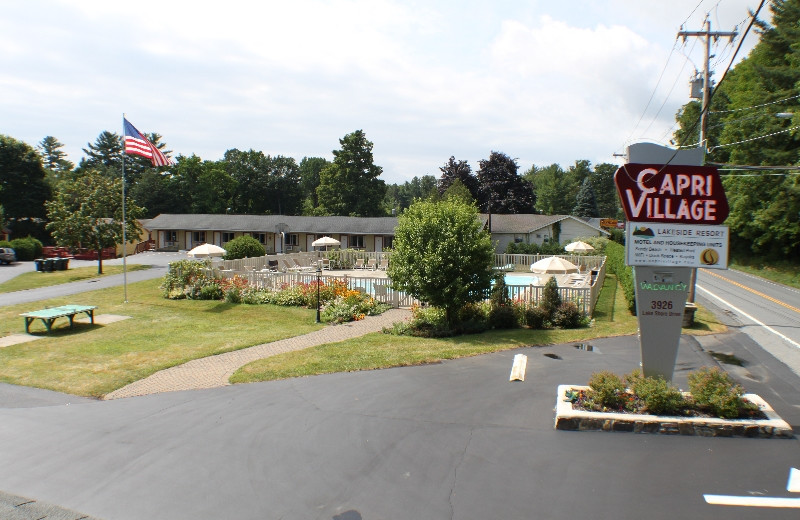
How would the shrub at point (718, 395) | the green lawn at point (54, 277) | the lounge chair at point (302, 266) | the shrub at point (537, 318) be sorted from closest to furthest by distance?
the shrub at point (718, 395) → the shrub at point (537, 318) → the green lawn at point (54, 277) → the lounge chair at point (302, 266)

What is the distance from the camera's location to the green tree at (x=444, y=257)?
17562 millimetres

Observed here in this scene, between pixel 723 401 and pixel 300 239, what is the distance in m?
49.0

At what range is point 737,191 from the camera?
43.9 m

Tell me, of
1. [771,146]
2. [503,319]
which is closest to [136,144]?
[503,319]

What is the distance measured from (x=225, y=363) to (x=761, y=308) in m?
22.1

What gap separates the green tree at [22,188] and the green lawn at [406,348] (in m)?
55.4

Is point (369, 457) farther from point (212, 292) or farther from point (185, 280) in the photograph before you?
point (185, 280)

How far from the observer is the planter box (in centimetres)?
879

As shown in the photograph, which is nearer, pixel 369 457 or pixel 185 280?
pixel 369 457

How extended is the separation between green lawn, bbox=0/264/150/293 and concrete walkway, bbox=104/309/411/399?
2038 centimetres

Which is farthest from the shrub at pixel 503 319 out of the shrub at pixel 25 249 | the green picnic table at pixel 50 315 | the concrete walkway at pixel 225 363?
the shrub at pixel 25 249

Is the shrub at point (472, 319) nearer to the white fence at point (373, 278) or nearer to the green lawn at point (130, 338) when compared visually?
the white fence at point (373, 278)

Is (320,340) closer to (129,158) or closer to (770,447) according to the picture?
(770,447)

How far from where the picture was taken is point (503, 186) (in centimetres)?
7262
